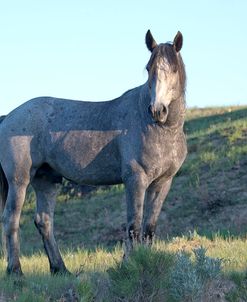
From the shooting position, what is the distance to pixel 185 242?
34.3ft

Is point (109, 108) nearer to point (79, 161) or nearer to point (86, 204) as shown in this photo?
point (79, 161)

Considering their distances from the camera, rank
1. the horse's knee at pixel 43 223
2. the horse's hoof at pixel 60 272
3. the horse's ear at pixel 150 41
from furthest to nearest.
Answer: the horse's knee at pixel 43 223, the horse's hoof at pixel 60 272, the horse's ear at pixel 150 41

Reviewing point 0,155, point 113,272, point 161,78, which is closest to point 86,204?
point 0,155

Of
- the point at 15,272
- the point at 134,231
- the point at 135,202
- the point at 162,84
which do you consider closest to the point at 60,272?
the point at 15,272

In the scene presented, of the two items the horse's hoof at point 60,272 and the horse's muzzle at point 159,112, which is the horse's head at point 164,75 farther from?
the horse's hoof at point 60,272

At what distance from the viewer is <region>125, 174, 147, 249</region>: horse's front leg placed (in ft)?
25.9

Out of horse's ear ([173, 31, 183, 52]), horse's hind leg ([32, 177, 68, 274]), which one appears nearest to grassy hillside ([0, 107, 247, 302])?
horse's hind leg ([32, 177, 68, 274])

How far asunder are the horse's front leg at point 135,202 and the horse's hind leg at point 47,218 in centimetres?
119

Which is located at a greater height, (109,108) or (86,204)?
(109,108)

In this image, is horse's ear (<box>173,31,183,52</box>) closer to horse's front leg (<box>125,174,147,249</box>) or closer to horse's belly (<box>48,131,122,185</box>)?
horse's belly (<box>48,131,122,185</box>)

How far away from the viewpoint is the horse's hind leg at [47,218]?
29.0ft

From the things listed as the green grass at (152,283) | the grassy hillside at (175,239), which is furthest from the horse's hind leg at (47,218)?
the green grass at (152,283)

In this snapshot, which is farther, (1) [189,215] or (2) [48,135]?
(1) [189,215]

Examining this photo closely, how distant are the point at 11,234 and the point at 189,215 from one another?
909 cm
